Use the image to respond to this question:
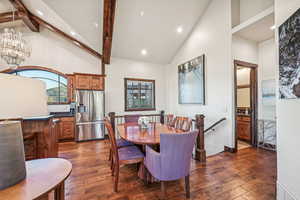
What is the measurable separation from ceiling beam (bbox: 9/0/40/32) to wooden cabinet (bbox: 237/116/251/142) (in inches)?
293

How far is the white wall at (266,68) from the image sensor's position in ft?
11.5

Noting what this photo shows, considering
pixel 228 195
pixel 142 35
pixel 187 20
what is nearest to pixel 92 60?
pixel 142 35

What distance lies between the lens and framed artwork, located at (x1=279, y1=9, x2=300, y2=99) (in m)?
1.42

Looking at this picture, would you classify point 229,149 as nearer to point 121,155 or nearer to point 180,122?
point 180,122

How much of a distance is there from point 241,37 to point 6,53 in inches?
229

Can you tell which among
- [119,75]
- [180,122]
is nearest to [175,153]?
[180,122]

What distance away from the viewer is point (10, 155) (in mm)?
776

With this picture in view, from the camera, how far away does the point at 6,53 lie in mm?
3199

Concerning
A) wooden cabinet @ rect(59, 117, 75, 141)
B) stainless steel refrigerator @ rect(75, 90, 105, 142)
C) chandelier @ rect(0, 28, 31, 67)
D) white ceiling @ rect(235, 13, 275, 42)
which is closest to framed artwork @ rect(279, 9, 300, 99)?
white ceiling @ rect(235, 13, 275, 42)

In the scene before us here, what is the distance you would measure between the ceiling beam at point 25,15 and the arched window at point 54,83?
1.43 m

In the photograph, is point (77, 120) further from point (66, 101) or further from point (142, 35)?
point (142, 35)

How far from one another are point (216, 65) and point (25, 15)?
596cm

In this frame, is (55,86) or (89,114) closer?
(89,114)

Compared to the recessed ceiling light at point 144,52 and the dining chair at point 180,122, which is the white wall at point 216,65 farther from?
the recessed ceiling light at point 144,52
